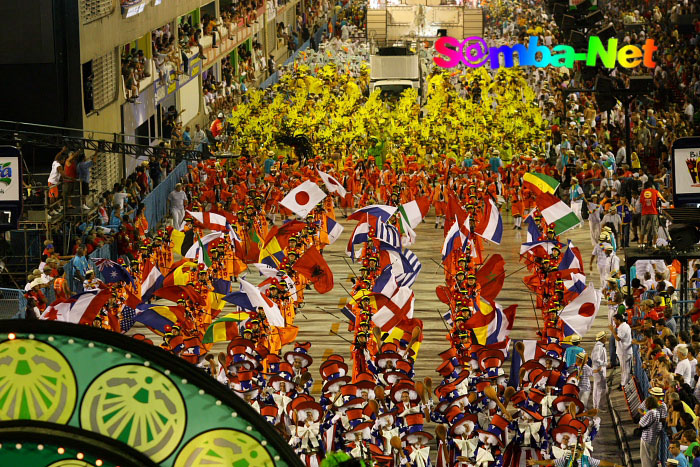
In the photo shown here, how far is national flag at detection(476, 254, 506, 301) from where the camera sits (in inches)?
734

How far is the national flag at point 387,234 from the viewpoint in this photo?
20703 millimetres

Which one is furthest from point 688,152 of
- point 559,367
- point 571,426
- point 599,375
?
point 571,426

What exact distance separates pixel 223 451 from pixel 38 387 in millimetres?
626

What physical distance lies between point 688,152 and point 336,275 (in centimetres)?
873

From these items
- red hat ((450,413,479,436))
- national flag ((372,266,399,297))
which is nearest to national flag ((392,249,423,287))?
national flag ((372,266,399,297))

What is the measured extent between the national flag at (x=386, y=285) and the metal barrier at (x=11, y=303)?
4.88 meters

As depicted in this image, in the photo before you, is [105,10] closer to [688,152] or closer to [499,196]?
[499,196]

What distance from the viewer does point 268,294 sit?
18047 millimetres

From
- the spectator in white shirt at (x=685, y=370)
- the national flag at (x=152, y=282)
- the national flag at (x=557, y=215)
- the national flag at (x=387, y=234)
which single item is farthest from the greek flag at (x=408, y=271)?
the spectator in white shirt at (x=685, y=370)

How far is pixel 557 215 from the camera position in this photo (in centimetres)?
2191

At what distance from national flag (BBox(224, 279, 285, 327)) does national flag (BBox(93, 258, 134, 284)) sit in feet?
9.81

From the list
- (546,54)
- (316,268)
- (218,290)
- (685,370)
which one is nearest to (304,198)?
(316,268)

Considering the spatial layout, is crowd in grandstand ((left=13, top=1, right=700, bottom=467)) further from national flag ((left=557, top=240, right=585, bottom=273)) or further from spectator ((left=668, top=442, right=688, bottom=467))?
spectator ((left=668, top=442, right=688, bottom=467))

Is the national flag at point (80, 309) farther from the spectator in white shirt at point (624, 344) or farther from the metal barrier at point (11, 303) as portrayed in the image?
the spectator in white shirt at point (624, 344)
